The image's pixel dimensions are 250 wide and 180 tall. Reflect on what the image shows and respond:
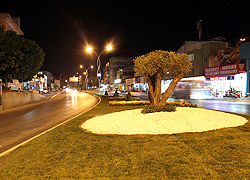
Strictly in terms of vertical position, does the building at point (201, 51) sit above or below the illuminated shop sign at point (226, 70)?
above

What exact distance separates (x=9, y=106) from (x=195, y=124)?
61.1ft

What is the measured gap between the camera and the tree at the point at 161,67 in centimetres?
1021

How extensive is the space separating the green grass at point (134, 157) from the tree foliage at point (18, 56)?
17.8 m

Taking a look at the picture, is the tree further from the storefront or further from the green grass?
the storefront

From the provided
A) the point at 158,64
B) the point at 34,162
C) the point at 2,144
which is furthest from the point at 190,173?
the point at 158,64

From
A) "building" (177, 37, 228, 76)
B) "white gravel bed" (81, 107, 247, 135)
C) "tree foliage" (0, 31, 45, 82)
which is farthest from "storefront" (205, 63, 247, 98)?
"tree foliage" (0, 31, 45, 82)

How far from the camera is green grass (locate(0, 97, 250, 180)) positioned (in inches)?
130

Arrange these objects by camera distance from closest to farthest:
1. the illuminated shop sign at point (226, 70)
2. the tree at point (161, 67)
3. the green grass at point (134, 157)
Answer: the green grass at point (134, 157)
the tree at point (161, 67)
the illuminated shop sign at point (226, 70)

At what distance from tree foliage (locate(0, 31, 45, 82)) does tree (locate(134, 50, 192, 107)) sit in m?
16.7

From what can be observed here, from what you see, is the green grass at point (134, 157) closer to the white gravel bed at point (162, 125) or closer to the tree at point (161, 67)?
the white gravel bed at point (162, 125)

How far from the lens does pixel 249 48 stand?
24266 mm

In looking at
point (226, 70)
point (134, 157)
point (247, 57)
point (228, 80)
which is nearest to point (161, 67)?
point (134, 157)

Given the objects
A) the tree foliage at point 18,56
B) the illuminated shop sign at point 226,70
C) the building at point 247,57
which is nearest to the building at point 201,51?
the illuminated shop sign at point 226,70

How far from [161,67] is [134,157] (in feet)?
24.0
